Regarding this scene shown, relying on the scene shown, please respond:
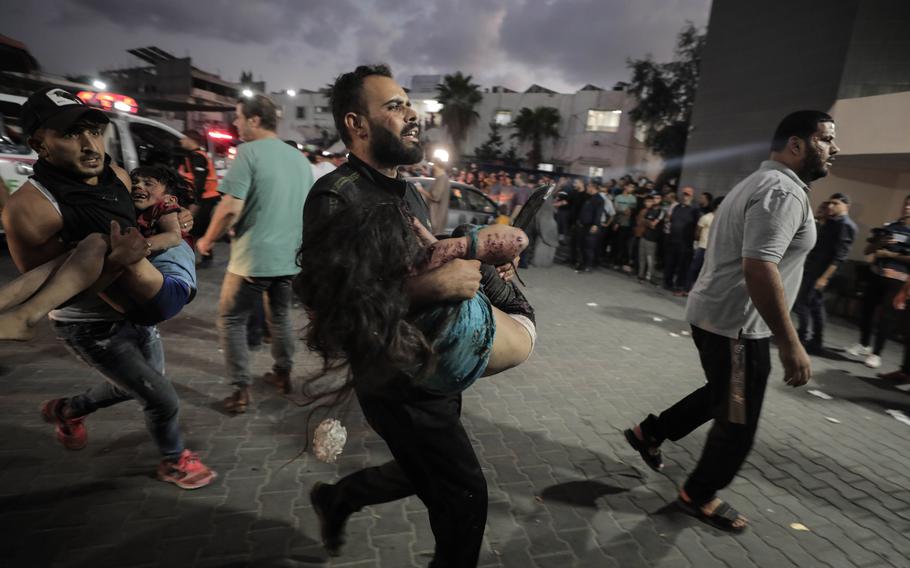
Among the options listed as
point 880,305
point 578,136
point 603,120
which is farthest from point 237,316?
point 578,136

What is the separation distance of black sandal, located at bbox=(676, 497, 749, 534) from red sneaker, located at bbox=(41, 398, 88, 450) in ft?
12.2

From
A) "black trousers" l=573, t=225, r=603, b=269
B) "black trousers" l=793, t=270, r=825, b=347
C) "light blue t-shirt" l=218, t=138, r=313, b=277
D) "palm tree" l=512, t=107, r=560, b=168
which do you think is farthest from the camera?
"palm tree" l=512, t=107, r=560, b=168

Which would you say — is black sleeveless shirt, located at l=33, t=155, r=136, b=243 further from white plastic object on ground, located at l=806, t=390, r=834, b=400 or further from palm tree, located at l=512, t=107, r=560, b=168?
palm tree, located at l=512, t=107, r=560, b=168

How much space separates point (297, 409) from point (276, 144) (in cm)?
210

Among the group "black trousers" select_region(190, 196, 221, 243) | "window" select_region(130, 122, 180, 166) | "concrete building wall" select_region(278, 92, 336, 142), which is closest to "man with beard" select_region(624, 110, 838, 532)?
"black trousers" select_region(190, 196, 221, 243)

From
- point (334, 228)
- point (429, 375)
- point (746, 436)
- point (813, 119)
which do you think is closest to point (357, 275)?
point (334, 228)

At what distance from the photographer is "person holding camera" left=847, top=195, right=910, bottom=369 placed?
5.72 m

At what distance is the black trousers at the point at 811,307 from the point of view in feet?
20.5

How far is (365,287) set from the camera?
123cm

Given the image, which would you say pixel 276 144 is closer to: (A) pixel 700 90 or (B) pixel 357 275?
(B) pixel 357 275

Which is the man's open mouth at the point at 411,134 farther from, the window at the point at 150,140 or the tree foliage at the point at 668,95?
the tree foliage at the point at 668,95

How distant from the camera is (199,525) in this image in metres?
2.41

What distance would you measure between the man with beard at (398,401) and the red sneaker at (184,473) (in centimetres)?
93

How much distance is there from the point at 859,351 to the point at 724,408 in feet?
19.1
